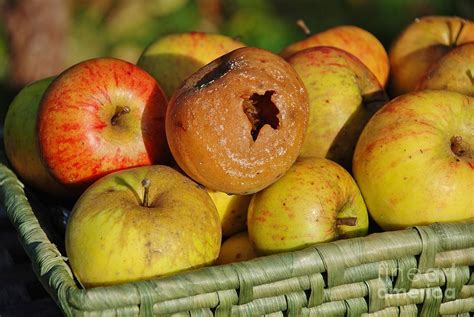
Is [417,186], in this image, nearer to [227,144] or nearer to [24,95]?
[227,144]

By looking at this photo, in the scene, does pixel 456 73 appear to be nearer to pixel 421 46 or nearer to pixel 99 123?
pixel 421 46

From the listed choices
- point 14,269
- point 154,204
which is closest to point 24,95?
point 14,269

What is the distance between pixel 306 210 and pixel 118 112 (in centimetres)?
45

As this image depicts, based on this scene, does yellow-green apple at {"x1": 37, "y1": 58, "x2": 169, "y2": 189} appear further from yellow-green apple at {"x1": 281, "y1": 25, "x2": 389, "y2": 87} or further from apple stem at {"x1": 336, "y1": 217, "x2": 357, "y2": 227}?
yellow-green apple at {"x1": 281, "y1": 25, "x2": 389, "y2": 87}

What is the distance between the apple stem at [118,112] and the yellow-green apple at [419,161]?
1.58 ft

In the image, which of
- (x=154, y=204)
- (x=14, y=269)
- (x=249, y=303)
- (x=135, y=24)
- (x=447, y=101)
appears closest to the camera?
(x=249, y=303)

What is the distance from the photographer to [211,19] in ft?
14.9

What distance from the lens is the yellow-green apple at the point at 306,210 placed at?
1515 millimetres

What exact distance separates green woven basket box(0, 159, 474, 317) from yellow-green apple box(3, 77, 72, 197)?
1.15 feet

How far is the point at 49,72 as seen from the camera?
376 cm

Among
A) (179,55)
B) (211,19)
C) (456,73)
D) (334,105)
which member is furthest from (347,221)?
(211,19)

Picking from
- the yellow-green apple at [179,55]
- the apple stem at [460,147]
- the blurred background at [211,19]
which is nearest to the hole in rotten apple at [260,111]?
the apple stem at [460,147]

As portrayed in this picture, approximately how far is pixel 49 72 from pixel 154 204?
8.08 feet

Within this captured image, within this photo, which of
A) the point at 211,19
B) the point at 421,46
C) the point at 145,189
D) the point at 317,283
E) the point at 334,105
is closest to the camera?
the point at 317,283
